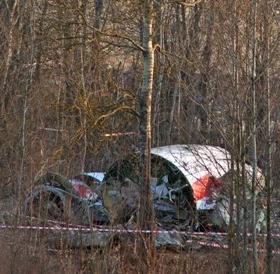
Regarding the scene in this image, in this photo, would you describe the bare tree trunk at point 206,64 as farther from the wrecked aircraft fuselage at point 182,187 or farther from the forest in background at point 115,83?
the wrecked aircraft fuselage at point 182,187

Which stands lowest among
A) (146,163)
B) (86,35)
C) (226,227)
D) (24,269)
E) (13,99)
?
(24,269)

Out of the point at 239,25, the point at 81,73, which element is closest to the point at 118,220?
the point at 239,25

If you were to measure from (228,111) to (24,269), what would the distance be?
318cm

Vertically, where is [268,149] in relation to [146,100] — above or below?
below

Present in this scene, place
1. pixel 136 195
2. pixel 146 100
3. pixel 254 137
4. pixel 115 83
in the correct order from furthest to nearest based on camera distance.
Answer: pixel 115 83 < pixel 146 100 < pixel 136 195 < pixel 254 137

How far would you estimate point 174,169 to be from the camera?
519 inches

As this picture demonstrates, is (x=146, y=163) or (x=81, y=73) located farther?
(x=81, y=73)

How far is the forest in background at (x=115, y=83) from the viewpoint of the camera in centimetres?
716

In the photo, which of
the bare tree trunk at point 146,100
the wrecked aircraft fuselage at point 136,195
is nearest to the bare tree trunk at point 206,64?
the wrecked aircraft fuselage at point 136,195

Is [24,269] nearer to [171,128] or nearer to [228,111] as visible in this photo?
[228,111]

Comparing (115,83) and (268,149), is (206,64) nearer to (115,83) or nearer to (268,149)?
(268,149)

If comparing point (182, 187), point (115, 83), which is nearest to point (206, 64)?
point (115, 83)

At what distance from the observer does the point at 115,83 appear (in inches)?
490

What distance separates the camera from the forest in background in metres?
7.16
